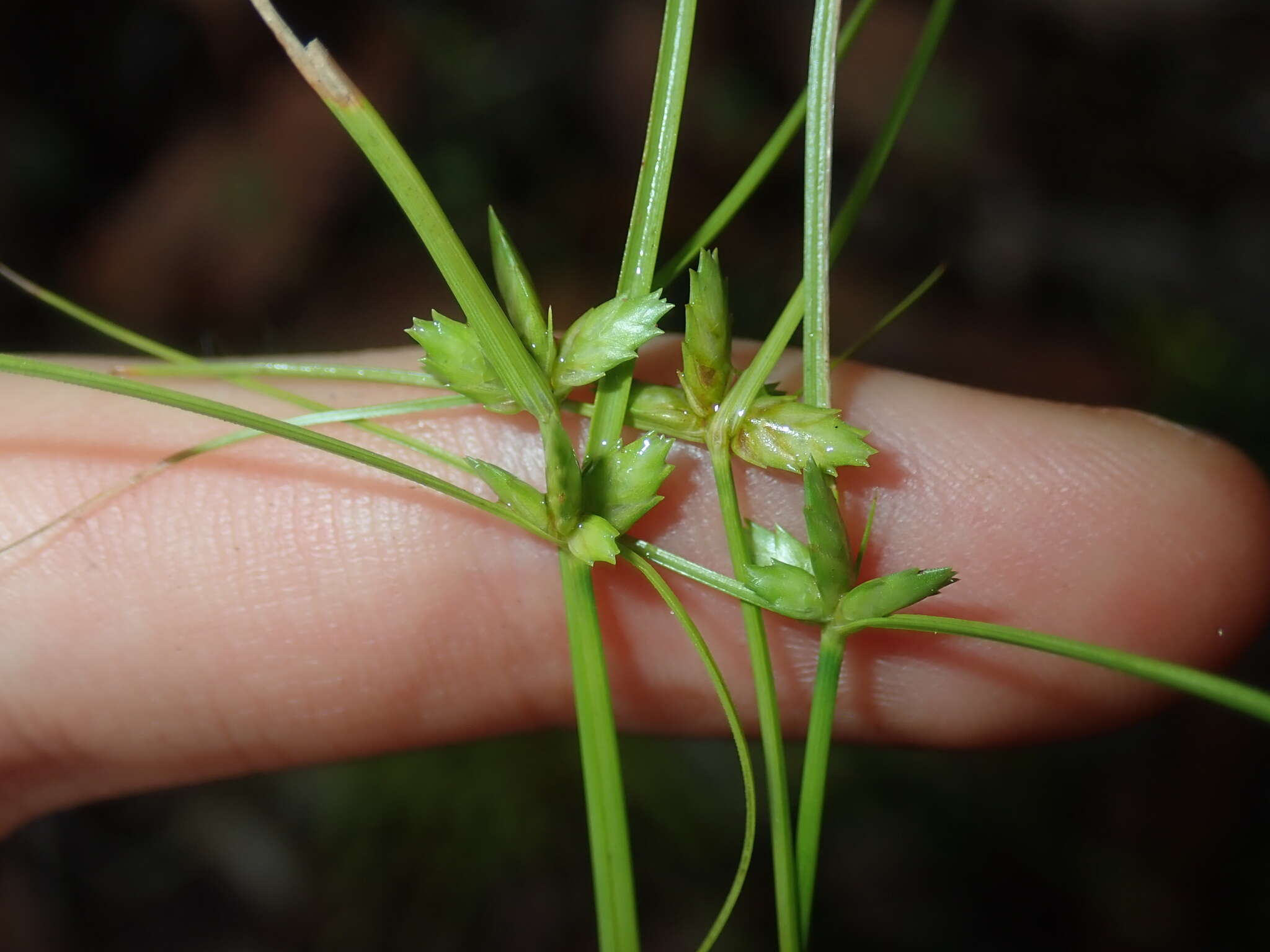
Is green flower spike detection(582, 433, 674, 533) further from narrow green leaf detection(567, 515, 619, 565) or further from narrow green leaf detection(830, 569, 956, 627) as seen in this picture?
narrow green leaf detection(830, 569, 956, 627)

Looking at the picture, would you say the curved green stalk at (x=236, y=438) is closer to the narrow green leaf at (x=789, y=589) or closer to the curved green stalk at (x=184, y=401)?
the curved green stalk at (x=184, y=401)

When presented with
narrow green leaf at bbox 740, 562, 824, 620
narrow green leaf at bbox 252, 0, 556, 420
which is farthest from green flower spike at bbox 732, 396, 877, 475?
narrow green leaf at bbox 252, 0, 556, 420

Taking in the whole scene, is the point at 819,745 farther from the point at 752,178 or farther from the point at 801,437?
the point at 752,178

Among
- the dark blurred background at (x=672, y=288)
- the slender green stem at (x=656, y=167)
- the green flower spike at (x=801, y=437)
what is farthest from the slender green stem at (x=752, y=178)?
the dark blurred background at (x=672, y=288)

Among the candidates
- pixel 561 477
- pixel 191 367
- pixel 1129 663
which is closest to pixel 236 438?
pixel 191 367

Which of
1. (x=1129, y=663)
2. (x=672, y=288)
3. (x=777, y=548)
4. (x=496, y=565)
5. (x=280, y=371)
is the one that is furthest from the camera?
(x=672, y=288)

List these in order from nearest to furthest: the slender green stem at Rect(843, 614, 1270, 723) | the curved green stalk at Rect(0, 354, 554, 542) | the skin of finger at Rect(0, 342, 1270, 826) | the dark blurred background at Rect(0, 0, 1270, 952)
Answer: the slender green stem at Rect(843, 614, 1270, 723) → the curved green stalk at Rect(0, 354, 554, 542) → the skin of finger at Rect(0, 342, 1270, 826) → the dark blurred background at Rect(0, 0, 1270, 952)
